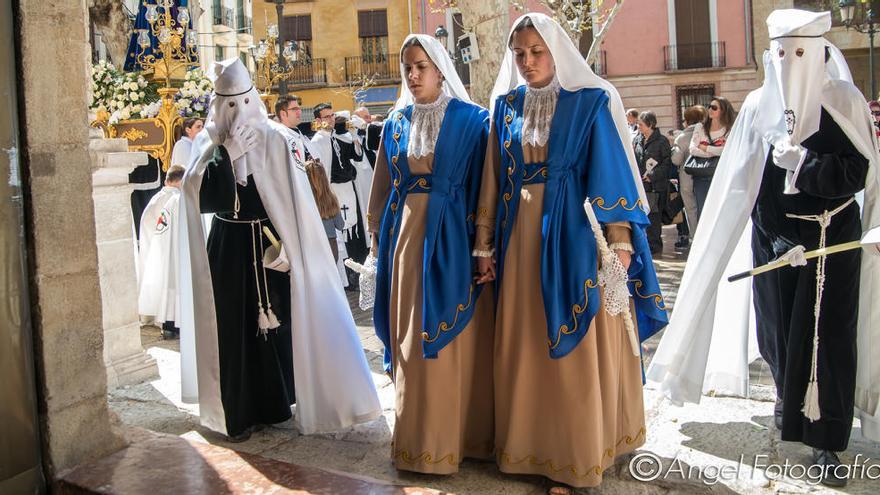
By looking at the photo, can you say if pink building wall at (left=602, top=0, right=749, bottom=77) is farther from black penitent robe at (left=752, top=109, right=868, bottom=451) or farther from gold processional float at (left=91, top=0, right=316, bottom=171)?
black penitent robe at (left=752, top=109, right=868, bottom=451)

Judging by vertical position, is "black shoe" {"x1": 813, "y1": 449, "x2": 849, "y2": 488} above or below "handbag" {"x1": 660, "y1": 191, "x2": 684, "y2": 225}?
below

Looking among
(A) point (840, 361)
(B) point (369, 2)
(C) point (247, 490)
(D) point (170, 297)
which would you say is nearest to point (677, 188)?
(D) point (170, 297)

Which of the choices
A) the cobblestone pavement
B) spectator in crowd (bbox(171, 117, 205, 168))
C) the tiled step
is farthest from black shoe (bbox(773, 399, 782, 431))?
spectator in crowd (bbox(171, 117, 205, 168))

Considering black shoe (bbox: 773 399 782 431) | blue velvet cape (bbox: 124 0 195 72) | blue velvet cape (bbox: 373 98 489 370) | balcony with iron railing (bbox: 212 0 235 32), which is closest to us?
blue velvet cape (bbox: 373 98 489 370)

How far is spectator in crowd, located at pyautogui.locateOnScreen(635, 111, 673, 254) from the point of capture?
10156 millimetres

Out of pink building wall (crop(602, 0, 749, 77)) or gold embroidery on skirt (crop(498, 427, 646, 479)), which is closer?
gold embroidery on skirt (crop(498, 427, 646, 479))

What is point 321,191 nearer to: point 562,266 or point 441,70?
point 441,70

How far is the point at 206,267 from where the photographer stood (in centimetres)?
447

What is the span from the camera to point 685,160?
10320mm

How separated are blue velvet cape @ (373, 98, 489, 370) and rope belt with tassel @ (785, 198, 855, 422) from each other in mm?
1470

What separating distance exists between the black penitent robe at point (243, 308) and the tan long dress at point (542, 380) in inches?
53.5

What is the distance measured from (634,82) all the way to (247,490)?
27187mm

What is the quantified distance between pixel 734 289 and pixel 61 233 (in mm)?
3249

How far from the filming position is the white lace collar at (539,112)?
12.0 ft
